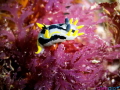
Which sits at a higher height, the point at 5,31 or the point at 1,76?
the point at 5,31

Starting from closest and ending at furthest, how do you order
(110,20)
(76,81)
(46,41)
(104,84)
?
1. (76,81)
2. (46,41)
3. (104,84)
4. (110,20)

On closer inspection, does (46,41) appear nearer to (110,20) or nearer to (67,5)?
(67,5)

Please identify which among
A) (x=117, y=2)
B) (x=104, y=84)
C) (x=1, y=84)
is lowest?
(x=104, y=84)

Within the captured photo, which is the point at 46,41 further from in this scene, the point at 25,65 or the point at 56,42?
the point at 25,65

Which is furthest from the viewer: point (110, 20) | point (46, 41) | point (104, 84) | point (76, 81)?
point (110, 20)

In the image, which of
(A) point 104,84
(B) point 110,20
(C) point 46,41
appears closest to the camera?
(C) point 46,41

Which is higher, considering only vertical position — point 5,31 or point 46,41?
point 5,31

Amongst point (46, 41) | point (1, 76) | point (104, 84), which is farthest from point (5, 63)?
point (104, 84)

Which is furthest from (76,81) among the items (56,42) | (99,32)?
(99,32)

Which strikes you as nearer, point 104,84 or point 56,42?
point 56,42
